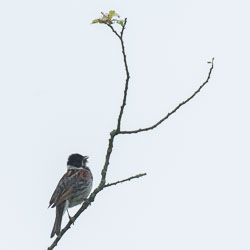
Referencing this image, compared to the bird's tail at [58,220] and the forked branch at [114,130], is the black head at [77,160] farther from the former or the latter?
the forked branch at [114,130]

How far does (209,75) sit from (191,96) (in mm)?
323

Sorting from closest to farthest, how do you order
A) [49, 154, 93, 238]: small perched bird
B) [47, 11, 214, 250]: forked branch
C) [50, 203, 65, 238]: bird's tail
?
[47, 11, 214, 250]: forked branch < [50, 203, 65, 238]: bird's tail < [49, 154, 93, 238]: small perched bird

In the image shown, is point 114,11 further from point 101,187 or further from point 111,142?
point 101,187

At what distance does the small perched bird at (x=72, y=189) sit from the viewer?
1137 cm

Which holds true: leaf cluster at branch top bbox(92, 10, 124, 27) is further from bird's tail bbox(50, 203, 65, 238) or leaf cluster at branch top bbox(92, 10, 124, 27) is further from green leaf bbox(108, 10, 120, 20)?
bird's tail bbox(50, 203, 65, 238)

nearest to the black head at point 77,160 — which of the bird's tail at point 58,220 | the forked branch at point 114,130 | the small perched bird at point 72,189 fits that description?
the small perched bird at point 72,189

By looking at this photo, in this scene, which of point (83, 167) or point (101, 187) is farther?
point (83, 167)

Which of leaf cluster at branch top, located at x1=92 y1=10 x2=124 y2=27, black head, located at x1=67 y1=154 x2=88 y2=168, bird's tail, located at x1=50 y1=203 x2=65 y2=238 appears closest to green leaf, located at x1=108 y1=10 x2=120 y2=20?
leaf cluster at branch top, located at x1=92 y1=10 x2=124 y2=27

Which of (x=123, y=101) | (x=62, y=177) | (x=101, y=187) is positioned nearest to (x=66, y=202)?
(x=62, y=177)

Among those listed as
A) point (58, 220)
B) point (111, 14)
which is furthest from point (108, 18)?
point (58, 220)

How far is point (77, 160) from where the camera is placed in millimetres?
13641

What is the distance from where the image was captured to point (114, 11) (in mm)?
6930

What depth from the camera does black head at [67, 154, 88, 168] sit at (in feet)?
44.2

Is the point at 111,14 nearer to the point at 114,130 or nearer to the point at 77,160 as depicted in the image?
the point at 114,130
